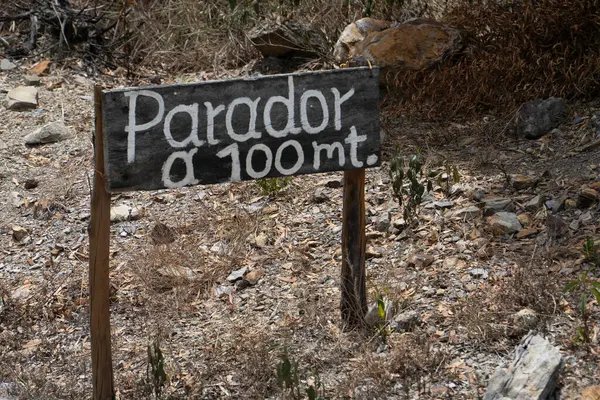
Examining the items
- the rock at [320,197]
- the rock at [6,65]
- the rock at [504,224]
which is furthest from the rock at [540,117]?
the rock at [6,65]

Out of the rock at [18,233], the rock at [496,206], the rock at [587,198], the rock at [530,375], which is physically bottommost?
the rock at [18,233]

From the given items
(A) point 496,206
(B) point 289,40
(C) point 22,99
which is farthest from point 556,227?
(C) point 22,99

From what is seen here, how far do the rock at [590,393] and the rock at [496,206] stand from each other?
5.13 ft

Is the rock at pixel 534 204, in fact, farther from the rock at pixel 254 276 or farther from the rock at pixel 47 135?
the rock at pixel 47 135

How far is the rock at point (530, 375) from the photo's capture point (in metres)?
2.88

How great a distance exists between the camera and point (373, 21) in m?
6.46

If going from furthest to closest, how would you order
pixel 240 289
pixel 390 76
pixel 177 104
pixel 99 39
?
pixel 99 39 → pixel 390 76 → pixel 240 289 → pixel 177 104

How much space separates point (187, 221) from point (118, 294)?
746 millimetres

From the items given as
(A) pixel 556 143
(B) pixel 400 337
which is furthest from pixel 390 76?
(B) pixel 400 337

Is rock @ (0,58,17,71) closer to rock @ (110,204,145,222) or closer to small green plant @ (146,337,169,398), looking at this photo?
rock @ (110,204,145,222)

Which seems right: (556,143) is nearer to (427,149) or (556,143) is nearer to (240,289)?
(427,149)

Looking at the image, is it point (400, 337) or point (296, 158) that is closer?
point (296, 158)

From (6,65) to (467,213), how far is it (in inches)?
164

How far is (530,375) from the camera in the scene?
291cm
